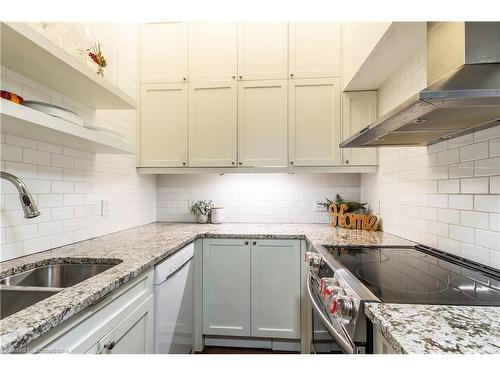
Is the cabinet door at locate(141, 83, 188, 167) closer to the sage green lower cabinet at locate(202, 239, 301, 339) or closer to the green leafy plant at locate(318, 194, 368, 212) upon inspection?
the sage green lower cabinet at locate(202, 239, 301, 339)

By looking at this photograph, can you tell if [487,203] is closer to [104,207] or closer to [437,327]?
[437,327]

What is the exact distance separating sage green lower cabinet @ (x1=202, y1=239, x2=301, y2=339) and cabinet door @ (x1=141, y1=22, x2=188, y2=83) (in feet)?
4.98

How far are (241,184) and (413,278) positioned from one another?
183 cm

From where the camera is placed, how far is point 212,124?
2369mm

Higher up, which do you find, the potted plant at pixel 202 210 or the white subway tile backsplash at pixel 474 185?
the white subway tile backsplash at pixel 474 185

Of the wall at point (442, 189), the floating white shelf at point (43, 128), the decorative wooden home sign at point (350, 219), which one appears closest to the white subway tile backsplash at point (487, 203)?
the wall at point (442, 189)

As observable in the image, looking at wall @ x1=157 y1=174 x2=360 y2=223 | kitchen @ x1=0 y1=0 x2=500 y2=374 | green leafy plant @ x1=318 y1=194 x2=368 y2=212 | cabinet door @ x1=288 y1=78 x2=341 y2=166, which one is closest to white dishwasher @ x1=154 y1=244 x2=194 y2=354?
kitchen @ x1=0 y1=0 x2=500 y2=374

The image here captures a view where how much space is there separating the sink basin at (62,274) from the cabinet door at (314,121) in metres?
1.64

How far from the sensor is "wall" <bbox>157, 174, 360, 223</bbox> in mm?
2633

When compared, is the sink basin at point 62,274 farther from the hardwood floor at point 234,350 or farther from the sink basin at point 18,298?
the hardwood floor at point 234,350

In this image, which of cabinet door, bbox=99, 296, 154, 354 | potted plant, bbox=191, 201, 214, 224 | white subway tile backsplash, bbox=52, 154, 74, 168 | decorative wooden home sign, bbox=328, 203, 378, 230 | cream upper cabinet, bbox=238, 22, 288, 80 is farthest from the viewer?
potted plant, bbox=191, 201, 214, 224

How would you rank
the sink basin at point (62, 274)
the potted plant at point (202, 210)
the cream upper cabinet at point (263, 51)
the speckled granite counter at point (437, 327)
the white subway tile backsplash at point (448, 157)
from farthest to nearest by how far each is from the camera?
the potted plant at point (202, 210)
the cream upper cabinet at point (263, 51)
the white subway tile backsplash at point (448, 157)
the sink basin at point (62, 274)
the speckled granite counter at point (437, 327)

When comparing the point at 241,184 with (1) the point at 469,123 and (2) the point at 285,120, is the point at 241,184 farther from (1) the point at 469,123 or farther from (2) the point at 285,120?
(1) the point at 469,123

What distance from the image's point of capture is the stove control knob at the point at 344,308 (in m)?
0.85
